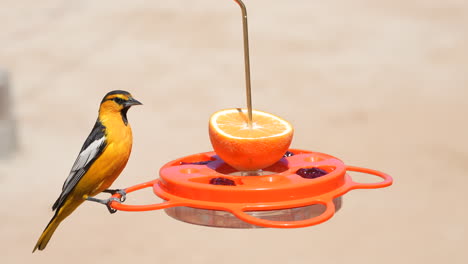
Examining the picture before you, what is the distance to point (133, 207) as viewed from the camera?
3617mm

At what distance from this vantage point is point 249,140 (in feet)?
12.0

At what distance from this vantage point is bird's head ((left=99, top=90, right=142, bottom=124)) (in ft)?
13.0

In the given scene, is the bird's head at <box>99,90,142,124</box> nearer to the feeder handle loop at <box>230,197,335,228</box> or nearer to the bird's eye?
the bird's eye

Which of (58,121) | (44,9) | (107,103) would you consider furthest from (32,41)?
(107,103)

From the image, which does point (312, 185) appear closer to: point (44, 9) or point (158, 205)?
point (158, 205)

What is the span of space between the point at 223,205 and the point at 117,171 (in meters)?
0.91

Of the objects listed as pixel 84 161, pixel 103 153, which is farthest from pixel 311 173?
pixel 84 161

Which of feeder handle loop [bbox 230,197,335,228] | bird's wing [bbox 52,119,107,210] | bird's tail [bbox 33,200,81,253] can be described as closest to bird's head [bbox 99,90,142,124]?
bird's wing [bbox 52,119,107,210]

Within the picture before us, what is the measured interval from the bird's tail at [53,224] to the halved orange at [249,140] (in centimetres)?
106

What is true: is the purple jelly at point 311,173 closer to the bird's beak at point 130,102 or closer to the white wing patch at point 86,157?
the bird's beak at point 130,102

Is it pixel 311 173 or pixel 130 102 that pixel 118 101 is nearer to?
pixel 130 102

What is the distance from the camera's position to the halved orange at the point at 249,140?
3.66 meters

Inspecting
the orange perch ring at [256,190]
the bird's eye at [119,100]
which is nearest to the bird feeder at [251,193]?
the orange perch ring at [256,190]

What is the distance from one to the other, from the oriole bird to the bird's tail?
17 millimetres
